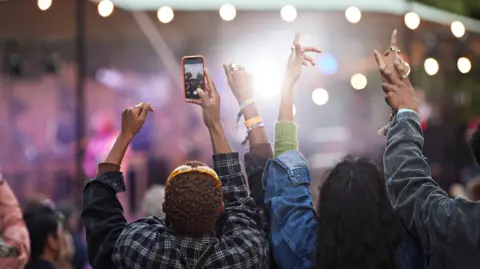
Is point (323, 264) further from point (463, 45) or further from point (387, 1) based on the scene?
point (463, 45)

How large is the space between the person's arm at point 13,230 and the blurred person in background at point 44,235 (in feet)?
1.50

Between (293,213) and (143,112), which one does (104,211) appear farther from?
(293,213)

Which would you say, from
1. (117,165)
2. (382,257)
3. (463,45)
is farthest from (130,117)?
(463,45)

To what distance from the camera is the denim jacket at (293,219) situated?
199 centimetres

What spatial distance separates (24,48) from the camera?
6.81m

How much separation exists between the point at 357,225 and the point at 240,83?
639 mm

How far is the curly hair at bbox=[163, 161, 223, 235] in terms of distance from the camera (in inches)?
76.8

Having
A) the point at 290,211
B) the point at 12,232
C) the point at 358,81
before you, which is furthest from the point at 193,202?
the point at 358,81

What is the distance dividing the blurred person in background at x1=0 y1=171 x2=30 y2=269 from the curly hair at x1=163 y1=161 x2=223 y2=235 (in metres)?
0.69

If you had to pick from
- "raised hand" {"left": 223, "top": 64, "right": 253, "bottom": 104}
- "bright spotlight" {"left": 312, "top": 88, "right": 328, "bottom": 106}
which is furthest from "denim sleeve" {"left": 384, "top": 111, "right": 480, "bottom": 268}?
"bright spotlight" {"left": 312, "top": 88, "right": 328, "bottom": 106}

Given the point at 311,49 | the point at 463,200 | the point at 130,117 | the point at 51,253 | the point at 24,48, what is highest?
the point at 24,48

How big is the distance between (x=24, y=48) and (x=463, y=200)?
555cm

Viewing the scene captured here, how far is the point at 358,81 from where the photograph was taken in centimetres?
718

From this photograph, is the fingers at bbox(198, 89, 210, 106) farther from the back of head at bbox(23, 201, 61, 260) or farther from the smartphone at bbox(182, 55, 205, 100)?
the back of head at bbox(23, 201, 61, 260)
